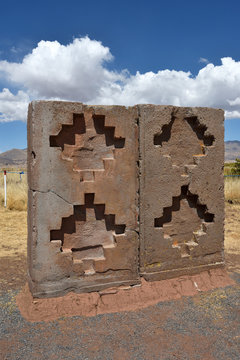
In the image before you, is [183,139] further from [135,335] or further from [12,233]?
[12,233]

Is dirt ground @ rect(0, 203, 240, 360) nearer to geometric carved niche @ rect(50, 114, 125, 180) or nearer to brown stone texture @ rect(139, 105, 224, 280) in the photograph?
brown stone texture @ rect(139, 105, 224, 280)

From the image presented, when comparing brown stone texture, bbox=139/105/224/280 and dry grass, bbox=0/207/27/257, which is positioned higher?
brown stone texture, bbox=139/105/224/280

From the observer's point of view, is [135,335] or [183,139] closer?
[135,335]

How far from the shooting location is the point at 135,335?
10.5 feet

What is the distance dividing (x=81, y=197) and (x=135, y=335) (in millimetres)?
1620

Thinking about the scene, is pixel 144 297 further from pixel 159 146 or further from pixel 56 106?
pixel 56 106

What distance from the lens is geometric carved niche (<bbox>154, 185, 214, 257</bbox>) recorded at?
421 centimetres

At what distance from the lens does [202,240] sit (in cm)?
437

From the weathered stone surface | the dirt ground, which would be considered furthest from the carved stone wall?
the dirt ground

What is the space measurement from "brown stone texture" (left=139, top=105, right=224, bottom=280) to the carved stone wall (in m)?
0.01

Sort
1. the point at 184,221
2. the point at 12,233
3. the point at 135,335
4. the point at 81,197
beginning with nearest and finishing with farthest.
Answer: the point at 135,335 < the point at 81,197 < the point at 184,221 < the point at 12,233

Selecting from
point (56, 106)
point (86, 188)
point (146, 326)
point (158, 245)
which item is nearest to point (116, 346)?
point (146, 326)

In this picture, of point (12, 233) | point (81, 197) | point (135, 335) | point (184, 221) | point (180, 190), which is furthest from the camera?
point (12, 233)

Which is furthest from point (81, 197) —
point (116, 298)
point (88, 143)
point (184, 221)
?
point (184, 221)
